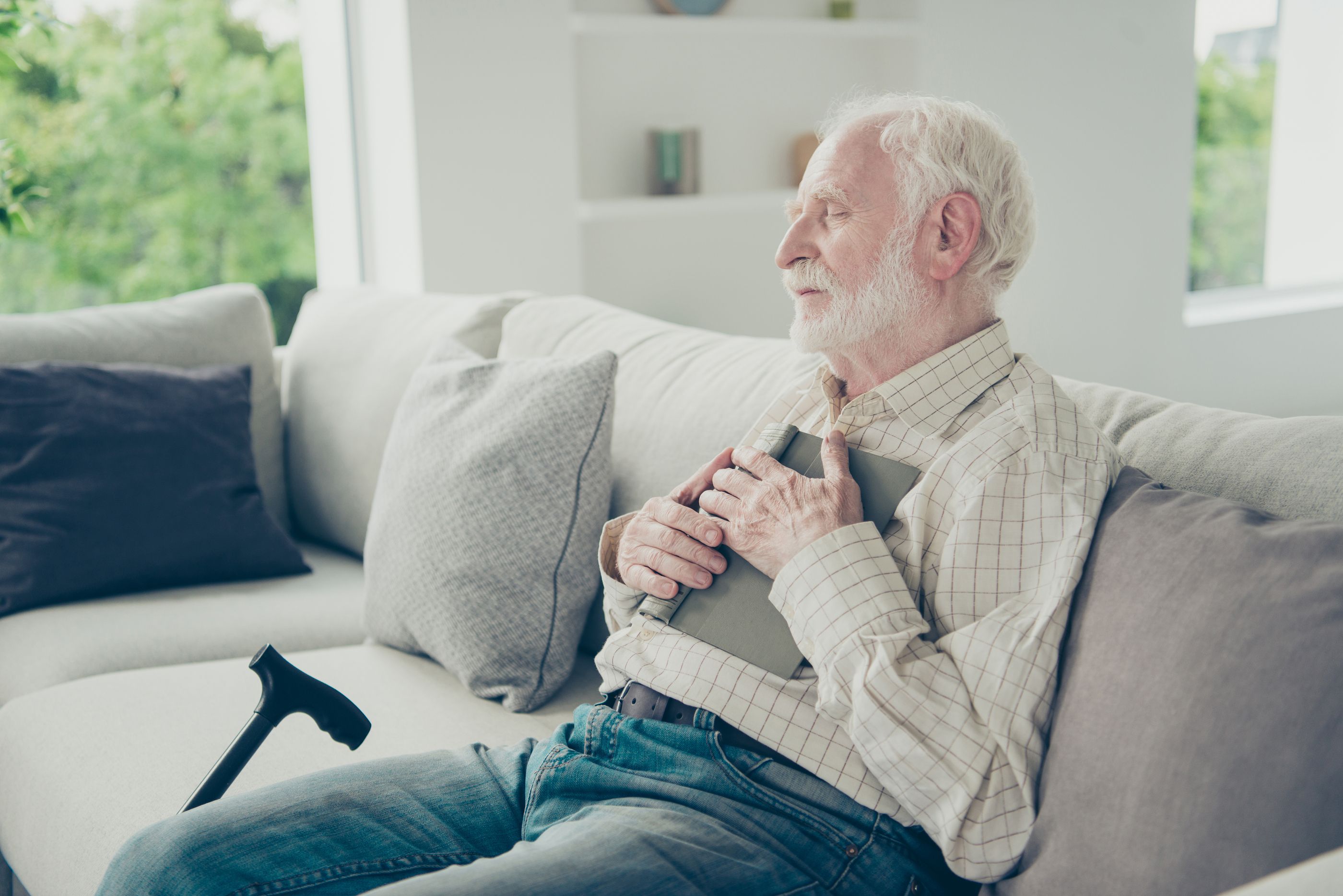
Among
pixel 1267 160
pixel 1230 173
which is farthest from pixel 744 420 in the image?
pixel 1267 160

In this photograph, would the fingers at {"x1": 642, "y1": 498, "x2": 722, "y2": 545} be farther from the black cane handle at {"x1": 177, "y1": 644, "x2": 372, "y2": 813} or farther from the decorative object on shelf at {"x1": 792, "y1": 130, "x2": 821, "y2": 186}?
the decorative object on shelf at {"x1": 792, "y1": 130, "x2": 821, "y2": 186}

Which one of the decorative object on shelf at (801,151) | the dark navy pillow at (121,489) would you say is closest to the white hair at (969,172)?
the dark navy pillow at (121,489)

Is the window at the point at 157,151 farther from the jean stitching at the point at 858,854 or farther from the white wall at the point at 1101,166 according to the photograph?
the jean stitching at the point at 858,854

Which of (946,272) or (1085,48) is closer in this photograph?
(946,272)

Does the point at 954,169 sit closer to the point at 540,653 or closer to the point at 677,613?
the point at 677,613

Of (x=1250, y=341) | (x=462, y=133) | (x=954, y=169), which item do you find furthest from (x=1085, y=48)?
(x=954, y=169)

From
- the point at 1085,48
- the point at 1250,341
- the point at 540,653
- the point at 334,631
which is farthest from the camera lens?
the point at 1250,341

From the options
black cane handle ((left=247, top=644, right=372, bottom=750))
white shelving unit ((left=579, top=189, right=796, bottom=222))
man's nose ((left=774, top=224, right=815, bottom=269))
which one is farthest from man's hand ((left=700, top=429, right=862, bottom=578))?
white shelving unit ((left=579, top=189, right=796, bottom=222))

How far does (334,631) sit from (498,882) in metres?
1.09

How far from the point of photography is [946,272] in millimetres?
1245

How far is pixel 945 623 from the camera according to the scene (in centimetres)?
106

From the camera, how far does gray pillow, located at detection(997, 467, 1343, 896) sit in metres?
0.81

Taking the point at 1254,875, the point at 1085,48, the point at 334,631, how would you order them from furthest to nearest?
the point at 1085,48
the point at 334,631
the point at 1254,875

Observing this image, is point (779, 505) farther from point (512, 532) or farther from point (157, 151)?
point (157, 151)
